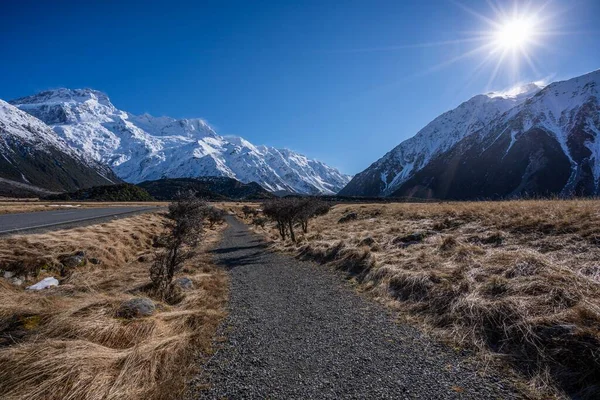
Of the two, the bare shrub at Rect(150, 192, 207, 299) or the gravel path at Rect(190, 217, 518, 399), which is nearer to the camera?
the gravel path at Rect(190, 217, 518, 399)

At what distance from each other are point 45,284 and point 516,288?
13952 mm

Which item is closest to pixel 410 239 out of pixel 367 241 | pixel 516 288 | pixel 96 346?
pixel 367 241

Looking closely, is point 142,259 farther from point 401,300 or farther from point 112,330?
point 401,300

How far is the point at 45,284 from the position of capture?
352 inches

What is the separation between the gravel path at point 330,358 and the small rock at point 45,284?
656 centimetres

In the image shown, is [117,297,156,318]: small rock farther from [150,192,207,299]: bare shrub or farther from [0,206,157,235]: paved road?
[0,206,157,235]: paved road

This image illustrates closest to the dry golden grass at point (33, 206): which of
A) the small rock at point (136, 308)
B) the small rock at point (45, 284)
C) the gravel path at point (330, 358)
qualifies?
the small rock at point (45, 284)

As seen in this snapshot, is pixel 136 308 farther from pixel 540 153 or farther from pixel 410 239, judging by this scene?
pixel 540 153

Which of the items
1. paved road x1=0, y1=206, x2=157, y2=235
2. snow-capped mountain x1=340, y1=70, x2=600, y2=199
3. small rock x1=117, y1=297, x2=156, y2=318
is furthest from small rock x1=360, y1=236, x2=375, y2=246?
snow-capped mountain x1=340, y1=70, x2=600, y2=199

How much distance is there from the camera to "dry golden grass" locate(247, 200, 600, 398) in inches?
161

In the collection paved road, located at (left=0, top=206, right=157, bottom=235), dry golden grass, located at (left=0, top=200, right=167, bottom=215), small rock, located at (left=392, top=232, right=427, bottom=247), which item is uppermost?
dry golden grass, located at (left=0, top=200, right=167, bottom=215)

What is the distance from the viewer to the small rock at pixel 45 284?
8.66 meters

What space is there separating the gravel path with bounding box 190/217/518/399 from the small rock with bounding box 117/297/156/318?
1.78 metres

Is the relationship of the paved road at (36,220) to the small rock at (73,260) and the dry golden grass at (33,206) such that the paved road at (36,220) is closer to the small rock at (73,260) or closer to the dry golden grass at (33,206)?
the small rock at (73,260)
